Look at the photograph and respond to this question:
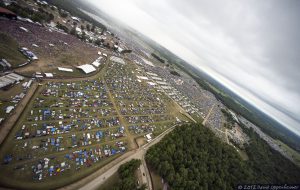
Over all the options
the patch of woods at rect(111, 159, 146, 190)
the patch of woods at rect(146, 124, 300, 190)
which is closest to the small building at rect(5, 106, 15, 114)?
the patch of woods at rect(111, 159, 146, 190)

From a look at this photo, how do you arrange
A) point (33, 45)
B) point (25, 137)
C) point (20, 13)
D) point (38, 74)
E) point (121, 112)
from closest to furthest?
1. point (25, 137)
2. point (38, 74)
3. point (121, 112)
4. point (33, 45)
5. point (20, 13)

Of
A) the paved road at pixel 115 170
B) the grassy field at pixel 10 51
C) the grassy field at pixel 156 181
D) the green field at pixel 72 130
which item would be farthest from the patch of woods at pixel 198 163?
the grassy field at pixel 10 51

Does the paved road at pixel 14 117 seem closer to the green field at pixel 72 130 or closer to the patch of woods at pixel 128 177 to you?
the green field at pixel 72 130

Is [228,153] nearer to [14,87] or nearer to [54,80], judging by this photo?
[54,80]

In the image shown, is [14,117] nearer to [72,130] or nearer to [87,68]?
[72,130]

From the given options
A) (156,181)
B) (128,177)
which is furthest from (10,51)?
(156,181)

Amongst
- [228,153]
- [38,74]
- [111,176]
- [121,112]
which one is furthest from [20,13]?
[228,153]

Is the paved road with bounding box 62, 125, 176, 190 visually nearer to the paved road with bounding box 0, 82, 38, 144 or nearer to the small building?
the paved road with bounding box 0, 82, 38, 144
